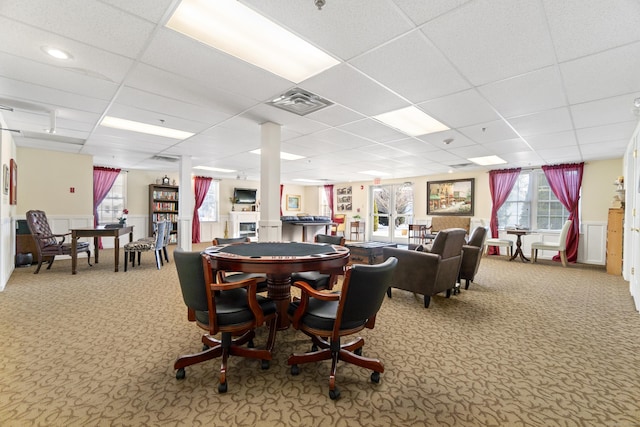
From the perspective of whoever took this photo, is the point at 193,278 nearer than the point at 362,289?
No

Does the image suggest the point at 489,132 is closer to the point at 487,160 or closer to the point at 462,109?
the point at 462,109

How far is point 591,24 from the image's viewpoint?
193cm

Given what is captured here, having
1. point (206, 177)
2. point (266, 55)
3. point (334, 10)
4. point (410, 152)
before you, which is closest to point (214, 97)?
point (266, 55)

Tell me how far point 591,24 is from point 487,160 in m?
5.23

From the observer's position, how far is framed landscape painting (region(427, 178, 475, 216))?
8.59 metres

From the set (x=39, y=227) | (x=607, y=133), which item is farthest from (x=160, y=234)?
(x=607, y=133)

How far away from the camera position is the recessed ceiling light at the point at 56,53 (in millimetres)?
2316

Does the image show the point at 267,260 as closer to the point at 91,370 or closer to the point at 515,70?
the point at 91,370

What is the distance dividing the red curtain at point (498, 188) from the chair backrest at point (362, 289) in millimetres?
7395

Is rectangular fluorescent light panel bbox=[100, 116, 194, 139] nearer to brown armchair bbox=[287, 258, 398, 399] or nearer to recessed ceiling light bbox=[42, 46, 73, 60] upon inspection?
recessed ceiling light bbox=[42, 46, 73, 60]

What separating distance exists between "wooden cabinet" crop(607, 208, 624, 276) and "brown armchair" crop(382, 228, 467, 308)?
13.3ft

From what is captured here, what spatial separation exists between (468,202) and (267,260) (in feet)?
26.6

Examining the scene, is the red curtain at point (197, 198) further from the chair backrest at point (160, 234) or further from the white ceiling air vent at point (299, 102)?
the white ceiling air vent at point (299, 102)

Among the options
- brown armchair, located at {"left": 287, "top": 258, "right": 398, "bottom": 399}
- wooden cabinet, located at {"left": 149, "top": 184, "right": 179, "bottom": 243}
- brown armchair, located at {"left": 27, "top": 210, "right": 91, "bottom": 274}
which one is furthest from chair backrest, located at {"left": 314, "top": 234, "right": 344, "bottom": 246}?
wooden cabinet, located at {"left": 149, "top": 184, "right": 179, "bottom": 243}
